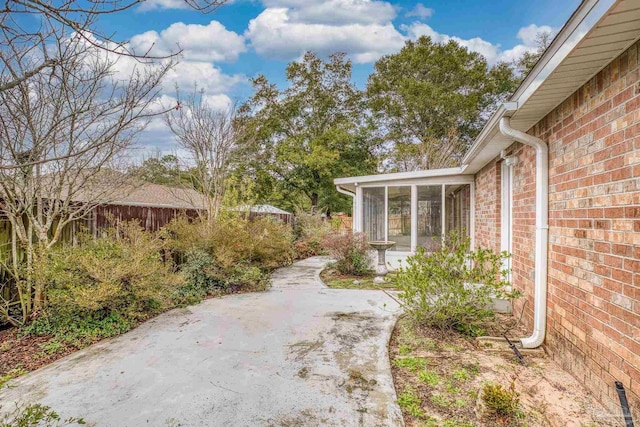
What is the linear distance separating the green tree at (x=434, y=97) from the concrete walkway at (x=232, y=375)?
52.5 feet

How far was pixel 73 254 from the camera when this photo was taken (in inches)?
177

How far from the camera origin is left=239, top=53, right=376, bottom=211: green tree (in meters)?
20.6

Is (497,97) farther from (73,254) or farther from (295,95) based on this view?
(73,254)

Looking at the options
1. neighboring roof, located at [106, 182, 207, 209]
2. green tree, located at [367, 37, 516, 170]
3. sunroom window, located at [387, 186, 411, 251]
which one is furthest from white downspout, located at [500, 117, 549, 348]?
green tree, located at [367, 37, 516, 170]

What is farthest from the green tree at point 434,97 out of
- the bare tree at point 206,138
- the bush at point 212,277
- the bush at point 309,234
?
the bush at point 212,277

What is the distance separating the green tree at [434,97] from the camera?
1980cm

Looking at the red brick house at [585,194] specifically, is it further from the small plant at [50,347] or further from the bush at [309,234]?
the bush at [309,234]

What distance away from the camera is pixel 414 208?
898 centimetres

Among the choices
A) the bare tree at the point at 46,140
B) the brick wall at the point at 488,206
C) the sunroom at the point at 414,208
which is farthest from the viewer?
the sunroom at the point at 414,208

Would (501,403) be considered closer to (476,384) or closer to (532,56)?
(476,384)

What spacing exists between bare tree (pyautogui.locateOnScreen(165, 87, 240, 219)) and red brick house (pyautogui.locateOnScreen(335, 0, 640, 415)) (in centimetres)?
671

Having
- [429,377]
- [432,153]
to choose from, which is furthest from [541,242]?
[432,153]

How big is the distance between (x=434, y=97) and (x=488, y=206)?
1545 centimetres

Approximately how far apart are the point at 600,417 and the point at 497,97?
872 inches
